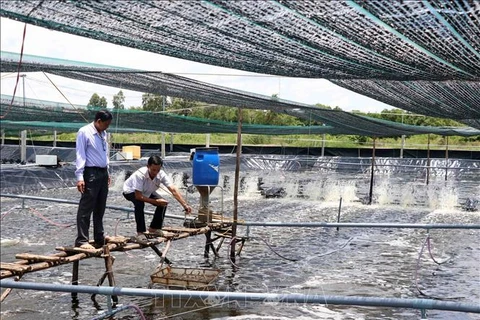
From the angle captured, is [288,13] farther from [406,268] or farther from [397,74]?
[406,268]

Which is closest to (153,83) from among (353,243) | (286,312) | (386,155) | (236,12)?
(286,312)

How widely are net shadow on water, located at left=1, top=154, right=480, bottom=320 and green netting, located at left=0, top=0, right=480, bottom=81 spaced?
302cm

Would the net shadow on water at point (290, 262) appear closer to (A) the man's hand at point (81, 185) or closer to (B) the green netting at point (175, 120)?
(A) the man's hand at point (81, 185)

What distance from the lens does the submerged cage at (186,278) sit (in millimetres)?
7379

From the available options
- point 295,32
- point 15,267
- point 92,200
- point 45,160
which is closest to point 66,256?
point 92,200

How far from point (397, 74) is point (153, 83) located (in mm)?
3936

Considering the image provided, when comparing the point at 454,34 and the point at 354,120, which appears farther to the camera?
the point at 354,120

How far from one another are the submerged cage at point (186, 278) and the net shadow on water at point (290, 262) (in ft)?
0.75

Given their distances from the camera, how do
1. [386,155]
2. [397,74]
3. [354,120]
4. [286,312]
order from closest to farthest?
1. [397,74]
2. [286,312]
3. [354,120]
4. [386,155]

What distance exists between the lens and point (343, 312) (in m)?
7.24

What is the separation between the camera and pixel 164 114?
46.4 feet

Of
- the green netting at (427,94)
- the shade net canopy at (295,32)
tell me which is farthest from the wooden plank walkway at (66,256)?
the green netting at (427,94)

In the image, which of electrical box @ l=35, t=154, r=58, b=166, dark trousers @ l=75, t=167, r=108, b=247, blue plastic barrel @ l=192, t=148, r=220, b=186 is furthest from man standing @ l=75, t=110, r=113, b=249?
electrical box @ l=35, t=154, r=58, b=166

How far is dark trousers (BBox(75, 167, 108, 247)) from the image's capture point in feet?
21.0
